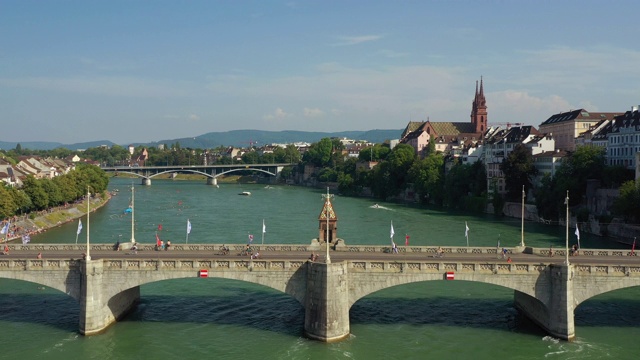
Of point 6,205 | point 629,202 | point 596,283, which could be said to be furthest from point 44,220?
point 629,202

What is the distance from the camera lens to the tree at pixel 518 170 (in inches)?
4016

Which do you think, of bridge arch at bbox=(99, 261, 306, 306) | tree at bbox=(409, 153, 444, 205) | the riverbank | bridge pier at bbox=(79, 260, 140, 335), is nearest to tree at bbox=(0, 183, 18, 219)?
the riverbank

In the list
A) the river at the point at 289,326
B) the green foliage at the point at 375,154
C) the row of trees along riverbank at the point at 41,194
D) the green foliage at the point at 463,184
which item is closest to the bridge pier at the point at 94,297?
the river at the point at 289,326

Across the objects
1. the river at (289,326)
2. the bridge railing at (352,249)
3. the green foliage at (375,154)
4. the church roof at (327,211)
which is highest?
the green foliage at (375,154)

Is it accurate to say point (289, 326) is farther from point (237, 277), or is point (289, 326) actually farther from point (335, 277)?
point (335, 277)

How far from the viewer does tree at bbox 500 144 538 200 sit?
Result: 10200cm

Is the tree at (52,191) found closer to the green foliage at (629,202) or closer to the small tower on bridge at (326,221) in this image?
the small tower on bridge at (326,221)

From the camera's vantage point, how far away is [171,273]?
123ft

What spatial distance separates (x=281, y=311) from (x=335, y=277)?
8.62 metres

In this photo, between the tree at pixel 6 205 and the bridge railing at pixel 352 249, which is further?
the tree at pixel 6 205

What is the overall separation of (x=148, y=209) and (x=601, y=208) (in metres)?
73.8

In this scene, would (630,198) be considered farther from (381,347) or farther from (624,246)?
(381,347)

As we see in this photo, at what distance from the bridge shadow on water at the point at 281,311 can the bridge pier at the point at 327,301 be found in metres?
2.42

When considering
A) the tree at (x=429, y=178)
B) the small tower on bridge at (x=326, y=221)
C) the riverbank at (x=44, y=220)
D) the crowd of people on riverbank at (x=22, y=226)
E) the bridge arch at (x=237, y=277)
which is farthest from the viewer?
the tree at (x=429, y=178)
